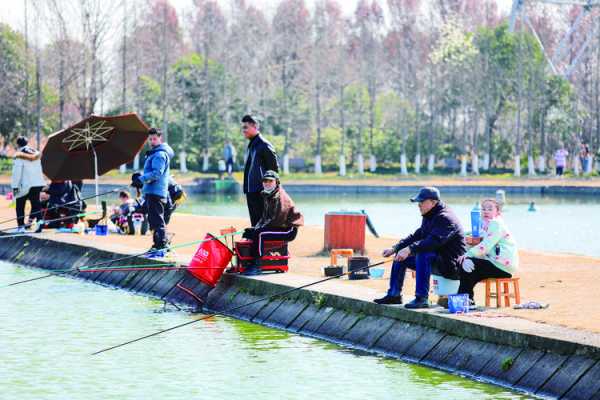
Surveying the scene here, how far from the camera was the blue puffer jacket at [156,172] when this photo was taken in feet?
60.4

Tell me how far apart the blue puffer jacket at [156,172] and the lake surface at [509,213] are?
9848 mm

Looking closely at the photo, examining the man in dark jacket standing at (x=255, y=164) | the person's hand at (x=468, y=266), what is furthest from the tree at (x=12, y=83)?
the person's hand at (x=468, y=266)

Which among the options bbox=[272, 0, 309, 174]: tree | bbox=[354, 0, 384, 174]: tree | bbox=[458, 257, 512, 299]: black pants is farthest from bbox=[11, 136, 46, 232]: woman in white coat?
bbox=[272, 0, 309, 174]: tree

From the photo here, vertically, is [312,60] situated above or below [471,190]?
above

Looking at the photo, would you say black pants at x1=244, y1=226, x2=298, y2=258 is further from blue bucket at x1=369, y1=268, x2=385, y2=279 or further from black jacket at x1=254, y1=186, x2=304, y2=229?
blue bucket at x1=369, y1=268, x2=385, y2=279

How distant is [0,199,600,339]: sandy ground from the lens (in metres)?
12.2

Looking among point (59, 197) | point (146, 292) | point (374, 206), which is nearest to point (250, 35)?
point (374, 206)

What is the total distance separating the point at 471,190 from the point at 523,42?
18282 mm

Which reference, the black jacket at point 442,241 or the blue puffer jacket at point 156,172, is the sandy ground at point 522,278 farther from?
the blue puffer jacket at point 156,172

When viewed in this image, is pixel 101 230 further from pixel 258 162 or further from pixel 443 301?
pixel 443 301

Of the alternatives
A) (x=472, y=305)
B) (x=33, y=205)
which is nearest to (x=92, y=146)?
(x=33, y=205)

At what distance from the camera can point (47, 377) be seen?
11945mm

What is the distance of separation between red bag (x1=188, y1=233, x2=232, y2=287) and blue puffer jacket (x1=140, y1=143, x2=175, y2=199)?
2.75 meters

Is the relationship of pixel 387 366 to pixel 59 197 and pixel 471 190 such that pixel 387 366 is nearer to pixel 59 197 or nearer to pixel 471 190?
pixel 59 197
